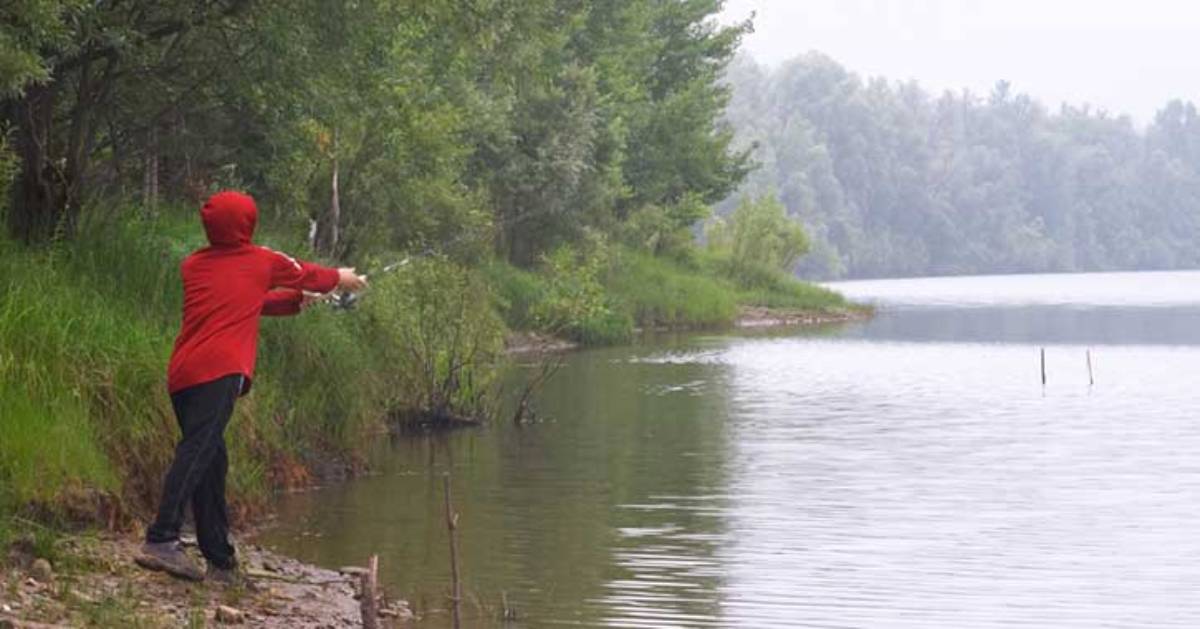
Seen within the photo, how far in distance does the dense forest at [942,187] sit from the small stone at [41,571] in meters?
139

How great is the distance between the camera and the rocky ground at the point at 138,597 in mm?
10242

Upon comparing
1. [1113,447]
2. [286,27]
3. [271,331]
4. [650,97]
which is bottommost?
[1113,447]

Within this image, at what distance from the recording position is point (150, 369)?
48.9 ft

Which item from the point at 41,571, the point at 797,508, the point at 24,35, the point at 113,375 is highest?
the point at 24,35

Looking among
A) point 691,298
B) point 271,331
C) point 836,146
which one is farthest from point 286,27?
point 836,146

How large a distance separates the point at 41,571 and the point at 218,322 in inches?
66.7

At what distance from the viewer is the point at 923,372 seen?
144 ft

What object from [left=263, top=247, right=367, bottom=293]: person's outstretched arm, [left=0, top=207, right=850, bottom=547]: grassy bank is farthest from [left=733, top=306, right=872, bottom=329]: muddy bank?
[left=263, top=247, right=367, bottom=293]: person's outstretched arm

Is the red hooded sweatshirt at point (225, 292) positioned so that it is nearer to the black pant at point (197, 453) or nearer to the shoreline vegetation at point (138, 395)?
the black pant at point (197, 453)

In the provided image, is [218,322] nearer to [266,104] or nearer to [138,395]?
[138,395]

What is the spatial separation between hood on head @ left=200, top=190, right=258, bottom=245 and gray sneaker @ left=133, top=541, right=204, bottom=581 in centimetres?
169

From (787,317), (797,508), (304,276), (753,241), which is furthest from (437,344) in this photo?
(753,241)

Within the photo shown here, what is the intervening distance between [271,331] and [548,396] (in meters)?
14.4

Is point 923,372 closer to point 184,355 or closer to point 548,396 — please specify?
point 548,396
